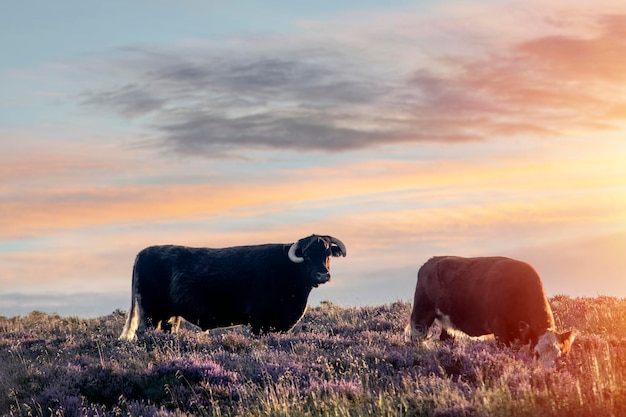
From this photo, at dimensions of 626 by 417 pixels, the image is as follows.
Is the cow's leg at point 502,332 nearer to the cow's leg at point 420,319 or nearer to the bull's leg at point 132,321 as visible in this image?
the cow's leg at point 420,319

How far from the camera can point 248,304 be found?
19.2 m

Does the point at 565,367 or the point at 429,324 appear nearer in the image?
the point at 565,367

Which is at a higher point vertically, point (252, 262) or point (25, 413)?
point (252, 262)

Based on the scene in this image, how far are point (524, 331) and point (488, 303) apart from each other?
0.96 m

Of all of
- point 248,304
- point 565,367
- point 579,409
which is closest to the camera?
point 579,409

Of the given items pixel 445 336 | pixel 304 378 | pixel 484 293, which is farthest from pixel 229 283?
pixel 484 293

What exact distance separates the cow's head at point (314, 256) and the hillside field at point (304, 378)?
1.54 m

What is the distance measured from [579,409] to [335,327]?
10.7 m

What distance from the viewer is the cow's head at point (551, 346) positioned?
42.0ft

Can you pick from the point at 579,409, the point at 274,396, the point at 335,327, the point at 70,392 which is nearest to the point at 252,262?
the point at 335,327

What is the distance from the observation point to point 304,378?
13.0 metres

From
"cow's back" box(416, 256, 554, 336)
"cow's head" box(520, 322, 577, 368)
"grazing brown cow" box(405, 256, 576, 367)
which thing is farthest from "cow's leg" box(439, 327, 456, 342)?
"cow's head" box(520, 322, 577, 368)

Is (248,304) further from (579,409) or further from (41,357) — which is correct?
(579,409)

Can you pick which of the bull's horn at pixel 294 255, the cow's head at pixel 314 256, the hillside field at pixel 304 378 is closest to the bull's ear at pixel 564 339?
the hillside field at pixel 304 378
